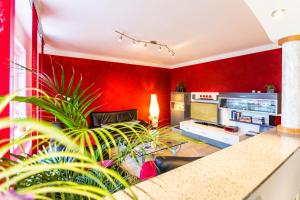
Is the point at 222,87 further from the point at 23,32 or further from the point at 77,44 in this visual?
the point at 23,32

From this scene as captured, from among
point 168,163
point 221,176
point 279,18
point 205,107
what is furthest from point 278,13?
point 205,107

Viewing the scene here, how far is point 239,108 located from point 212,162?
357 centimetres

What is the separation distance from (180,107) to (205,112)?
0.93 m

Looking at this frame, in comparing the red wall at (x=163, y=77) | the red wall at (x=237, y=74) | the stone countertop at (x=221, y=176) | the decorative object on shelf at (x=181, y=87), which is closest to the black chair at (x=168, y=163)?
the stone countertop at (x=221, y=176)

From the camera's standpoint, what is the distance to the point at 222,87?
179 inches

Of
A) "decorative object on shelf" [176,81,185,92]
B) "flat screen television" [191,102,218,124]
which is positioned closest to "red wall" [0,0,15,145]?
"flat screen television" [191,102,218,124]

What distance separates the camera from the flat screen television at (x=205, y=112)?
14.9ft

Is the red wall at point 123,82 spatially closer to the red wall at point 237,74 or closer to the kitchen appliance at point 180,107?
the kitchen appliance at point 180,107

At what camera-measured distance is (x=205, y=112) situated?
15.7 feet

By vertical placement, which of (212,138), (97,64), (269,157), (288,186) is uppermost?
(97,64)

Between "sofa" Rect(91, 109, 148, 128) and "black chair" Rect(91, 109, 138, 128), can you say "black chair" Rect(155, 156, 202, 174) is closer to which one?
"sofa" Rect(91, 109, 148, 128)

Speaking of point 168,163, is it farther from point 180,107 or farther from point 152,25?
point 180,107

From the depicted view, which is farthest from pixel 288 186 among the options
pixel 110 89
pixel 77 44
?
pixel 110 89

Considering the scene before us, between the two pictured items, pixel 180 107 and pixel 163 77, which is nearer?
pixel 180 107
